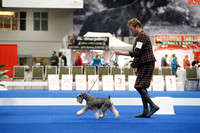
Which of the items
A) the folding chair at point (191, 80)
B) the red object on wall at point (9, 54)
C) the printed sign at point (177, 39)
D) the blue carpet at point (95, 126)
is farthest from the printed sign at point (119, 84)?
the red object on wall at point (9, 54)

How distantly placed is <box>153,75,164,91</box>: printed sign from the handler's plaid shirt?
6388mm

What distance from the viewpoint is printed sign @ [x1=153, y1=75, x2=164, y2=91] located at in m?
10.6

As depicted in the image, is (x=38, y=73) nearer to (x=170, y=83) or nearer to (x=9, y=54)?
(x=170, y=83)

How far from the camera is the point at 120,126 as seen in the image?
3.55 meters

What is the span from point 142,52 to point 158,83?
6.47m

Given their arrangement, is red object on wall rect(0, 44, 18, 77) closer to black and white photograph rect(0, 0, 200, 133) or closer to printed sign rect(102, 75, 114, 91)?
black and white photograph rect(0, 0, 200, 133)

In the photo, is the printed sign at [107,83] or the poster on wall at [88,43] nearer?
the printed sign at [107,83]

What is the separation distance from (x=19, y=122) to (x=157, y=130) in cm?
159

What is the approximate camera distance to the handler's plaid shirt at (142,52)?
14.2ft

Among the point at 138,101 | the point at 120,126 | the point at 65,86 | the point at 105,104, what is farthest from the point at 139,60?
the point at 65,86

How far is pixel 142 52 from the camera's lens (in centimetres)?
439

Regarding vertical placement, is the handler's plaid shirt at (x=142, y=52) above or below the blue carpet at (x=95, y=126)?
above

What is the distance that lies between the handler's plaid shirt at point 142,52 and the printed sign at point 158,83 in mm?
6388

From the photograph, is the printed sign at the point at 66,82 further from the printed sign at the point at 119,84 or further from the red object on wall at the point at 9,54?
the red object on wall at the point at 9,54
